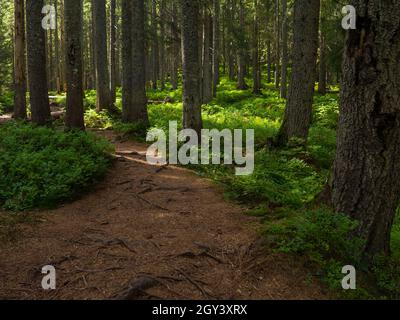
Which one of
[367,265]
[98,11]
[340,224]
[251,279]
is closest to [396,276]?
[367,265]

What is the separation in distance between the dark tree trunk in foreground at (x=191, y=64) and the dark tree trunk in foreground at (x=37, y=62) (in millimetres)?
4623

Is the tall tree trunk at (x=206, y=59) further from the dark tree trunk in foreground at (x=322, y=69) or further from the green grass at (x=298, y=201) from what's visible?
the green grass at (x=298, y=201)

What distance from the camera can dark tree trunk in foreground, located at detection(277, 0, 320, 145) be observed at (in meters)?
11.2

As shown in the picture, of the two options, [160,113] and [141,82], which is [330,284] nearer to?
[141,82]

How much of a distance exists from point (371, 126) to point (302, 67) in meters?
6.20

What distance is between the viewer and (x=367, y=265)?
582cm

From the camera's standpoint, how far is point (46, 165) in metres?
9.15

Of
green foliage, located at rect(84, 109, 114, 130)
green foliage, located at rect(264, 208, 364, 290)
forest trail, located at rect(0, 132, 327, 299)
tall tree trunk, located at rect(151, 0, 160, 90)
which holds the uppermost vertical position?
tall tree trunk, located at rect(151, 0, 160, 90)

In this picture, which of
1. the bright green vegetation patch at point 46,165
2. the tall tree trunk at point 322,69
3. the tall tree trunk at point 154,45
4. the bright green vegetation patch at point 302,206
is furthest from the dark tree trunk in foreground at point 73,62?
the tall tree trunk at point 322,69

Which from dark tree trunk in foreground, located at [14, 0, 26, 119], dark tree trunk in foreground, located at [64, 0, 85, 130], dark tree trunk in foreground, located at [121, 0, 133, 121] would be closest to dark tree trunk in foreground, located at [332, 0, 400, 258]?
dark tree trunk in foreground, located at [64, 0, 85, 130]

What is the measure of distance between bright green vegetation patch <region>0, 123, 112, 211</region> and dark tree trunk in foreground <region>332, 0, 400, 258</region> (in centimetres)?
548

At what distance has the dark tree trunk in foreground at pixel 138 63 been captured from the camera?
16.2m

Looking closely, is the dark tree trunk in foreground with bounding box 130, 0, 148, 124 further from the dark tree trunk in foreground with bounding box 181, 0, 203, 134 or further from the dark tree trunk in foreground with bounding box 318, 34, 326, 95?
the dark tree trunk in foreground with bounding box 318, 34, 326, 95

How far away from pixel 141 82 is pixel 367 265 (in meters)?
12.5
